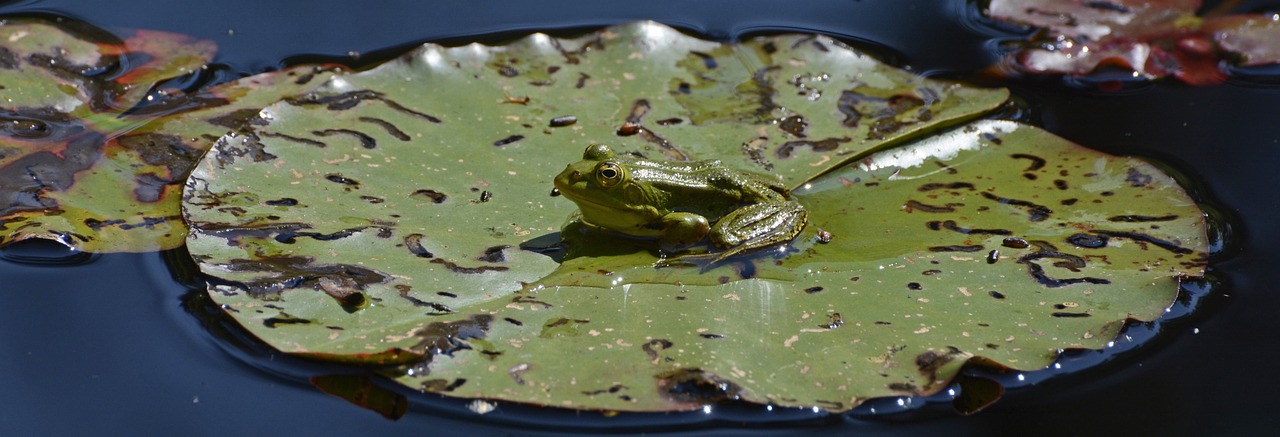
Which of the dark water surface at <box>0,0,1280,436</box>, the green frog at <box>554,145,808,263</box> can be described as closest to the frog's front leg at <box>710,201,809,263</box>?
the green frog at <box>554,145,808,263</box>

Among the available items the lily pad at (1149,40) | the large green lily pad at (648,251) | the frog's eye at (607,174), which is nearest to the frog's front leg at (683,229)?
the large green lily pad at (648,251)

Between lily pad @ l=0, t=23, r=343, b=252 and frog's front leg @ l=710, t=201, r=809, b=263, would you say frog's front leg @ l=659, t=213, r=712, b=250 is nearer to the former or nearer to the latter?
frog's front leg @ l=710, t=201, r=809, b=263

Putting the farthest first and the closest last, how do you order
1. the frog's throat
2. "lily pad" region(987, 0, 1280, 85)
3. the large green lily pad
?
1. "lily pad" region(987, 0, 1280, 85)
2. the frog's throat
3. the large green lily pad

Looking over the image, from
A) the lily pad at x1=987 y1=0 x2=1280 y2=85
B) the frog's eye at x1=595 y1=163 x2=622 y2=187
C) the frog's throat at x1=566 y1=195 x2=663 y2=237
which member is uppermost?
the lily pad at x1=987 y1=0 x2=1280 y2=85

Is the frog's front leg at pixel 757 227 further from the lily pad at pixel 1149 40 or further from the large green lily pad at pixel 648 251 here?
the lily pad at pixel 1149 40

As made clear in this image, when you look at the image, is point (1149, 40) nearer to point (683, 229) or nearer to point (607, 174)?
point (683, 229)

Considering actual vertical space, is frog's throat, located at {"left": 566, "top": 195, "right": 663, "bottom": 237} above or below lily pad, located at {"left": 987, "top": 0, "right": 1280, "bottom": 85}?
below

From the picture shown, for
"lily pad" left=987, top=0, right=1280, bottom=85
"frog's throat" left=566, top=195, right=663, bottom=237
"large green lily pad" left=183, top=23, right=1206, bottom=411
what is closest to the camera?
"large green lily pad" left=183, top=23, right=1206, bottom=411

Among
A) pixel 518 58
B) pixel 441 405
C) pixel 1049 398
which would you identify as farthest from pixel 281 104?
pixel 1049 398
